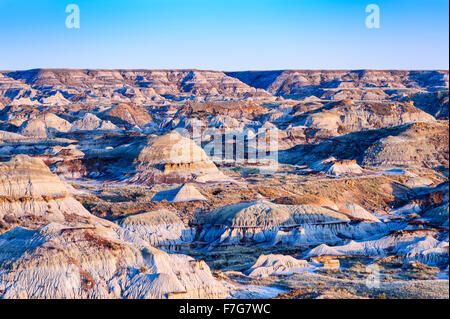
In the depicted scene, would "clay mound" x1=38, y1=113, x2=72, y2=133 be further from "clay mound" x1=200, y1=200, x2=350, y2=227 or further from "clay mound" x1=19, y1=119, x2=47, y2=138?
"clay mound" x1=200, y1=200, x2=350, y2=227

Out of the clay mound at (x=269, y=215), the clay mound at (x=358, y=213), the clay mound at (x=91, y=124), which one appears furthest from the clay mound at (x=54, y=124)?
the clay mound at (x=269, y=215)

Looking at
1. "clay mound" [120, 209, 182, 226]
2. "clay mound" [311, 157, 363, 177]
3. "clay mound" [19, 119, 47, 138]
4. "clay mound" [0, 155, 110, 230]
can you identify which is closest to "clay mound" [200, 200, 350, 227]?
"clay mound" [120, 209, 182, 226]

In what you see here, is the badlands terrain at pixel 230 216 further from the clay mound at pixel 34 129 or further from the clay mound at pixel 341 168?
the clay mound at pixel 34 129

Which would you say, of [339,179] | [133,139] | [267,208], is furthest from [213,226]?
[133,139]

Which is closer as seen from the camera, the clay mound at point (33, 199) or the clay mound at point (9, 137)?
the clay mound at point (33, 199)

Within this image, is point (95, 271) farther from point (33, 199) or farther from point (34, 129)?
point (34, 129)

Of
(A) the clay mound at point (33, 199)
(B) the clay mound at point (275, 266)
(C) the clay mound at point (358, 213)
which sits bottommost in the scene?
(C) the clay mound at point (358, 213)
